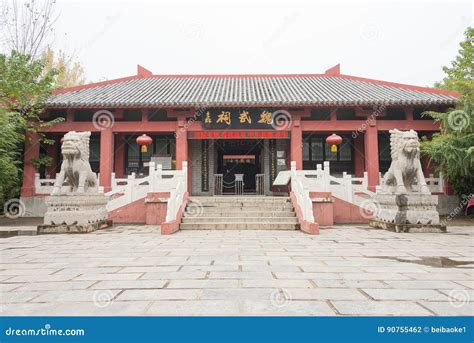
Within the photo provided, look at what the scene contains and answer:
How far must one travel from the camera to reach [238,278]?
292cm

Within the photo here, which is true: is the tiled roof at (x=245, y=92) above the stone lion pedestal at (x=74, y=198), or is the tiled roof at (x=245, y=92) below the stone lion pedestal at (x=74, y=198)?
above

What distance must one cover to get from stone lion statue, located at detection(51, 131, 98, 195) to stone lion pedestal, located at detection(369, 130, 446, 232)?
7.13m

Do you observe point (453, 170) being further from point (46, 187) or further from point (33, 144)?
point (33, 144)

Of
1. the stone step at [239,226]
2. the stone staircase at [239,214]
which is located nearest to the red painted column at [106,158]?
the stone staircase at [239,214]

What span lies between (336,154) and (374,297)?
34.8 feet

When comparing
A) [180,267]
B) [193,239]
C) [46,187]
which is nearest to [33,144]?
[46,187]

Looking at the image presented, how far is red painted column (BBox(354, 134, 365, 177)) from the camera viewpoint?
1212 centimetres

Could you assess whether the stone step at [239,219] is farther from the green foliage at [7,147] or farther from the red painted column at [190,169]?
the green foliage at [7,147]

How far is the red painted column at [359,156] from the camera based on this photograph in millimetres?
12125

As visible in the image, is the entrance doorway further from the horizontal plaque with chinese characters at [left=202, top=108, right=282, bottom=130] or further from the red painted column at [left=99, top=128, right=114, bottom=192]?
the red painted column at [left=99, top=128, right=114, bottom=192]

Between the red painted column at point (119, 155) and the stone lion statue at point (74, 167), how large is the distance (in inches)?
194

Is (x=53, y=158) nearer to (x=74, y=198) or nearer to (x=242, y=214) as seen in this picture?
(x=74, y=198)

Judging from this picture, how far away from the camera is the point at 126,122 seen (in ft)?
36.3

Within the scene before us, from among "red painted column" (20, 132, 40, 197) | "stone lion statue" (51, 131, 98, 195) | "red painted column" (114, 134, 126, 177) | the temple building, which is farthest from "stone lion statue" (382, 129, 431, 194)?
"red painted column" (20, 132, 40, 197)
